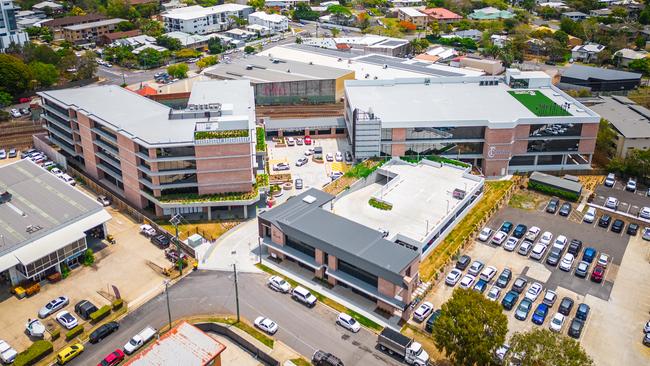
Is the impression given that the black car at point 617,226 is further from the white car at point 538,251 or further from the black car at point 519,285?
the black car at point 519,285

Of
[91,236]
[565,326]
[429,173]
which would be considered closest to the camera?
[565,326]

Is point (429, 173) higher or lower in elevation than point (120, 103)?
lower

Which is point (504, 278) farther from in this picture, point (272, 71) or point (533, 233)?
point (272, 71)

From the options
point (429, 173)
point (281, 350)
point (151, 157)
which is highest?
point (151, 157)

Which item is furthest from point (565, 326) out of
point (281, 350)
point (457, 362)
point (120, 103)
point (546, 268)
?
point (120, 103)

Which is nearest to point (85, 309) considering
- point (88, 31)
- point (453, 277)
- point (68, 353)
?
point (68, 353)

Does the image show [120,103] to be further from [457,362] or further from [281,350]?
[457,362]
